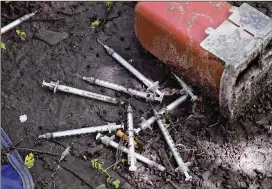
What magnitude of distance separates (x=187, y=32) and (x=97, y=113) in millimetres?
1431

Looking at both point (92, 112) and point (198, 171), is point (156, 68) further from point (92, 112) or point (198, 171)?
point (198, 171)

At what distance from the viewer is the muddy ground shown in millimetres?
4805

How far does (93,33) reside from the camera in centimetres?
589

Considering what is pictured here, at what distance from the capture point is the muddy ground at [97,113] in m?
4.80

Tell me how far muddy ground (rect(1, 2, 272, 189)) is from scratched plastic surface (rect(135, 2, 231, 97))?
0.40 m

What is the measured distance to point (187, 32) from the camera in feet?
15.5

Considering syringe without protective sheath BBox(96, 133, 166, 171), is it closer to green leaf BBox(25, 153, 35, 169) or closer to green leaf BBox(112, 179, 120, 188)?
green leaf BBox(112, 179, 120, 188)

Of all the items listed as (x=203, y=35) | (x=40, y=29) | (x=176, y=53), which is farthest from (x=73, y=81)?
(x=203, y=35)

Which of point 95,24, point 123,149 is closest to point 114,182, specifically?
point 123,149

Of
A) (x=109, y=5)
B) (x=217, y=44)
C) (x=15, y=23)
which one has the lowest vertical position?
(x=15, y=23)

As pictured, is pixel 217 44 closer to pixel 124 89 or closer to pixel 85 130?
pixel 124 89

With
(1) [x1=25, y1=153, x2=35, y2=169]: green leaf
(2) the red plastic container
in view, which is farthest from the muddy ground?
(2) the red plastic container

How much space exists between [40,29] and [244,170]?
10.5ft

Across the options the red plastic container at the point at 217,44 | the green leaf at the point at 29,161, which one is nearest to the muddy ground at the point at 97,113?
the green leaf at the point at 29,161
